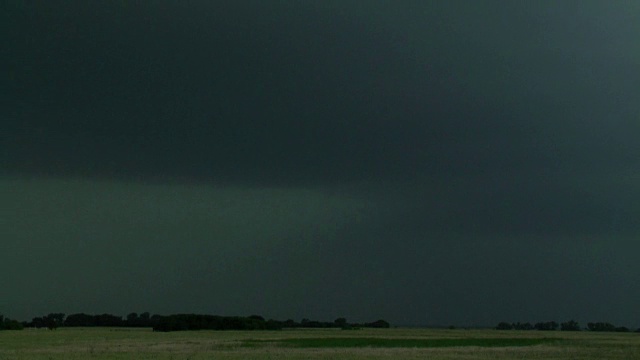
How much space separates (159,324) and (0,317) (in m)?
33.2

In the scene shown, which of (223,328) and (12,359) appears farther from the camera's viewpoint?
(223,328)

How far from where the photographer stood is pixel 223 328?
6816 inches

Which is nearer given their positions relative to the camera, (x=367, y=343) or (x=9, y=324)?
(x=367, y=343)

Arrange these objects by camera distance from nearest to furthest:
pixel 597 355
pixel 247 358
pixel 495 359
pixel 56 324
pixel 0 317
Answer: pixel 247 358, pixel 495 359, pixel 597 355, pixel 0 317, pixel 56 324

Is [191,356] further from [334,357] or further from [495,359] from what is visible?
[495,359]

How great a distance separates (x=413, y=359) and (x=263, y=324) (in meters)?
119

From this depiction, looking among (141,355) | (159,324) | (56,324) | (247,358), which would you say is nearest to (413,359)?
(247,358)

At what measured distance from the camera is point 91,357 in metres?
61.5

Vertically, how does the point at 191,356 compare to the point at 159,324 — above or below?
below

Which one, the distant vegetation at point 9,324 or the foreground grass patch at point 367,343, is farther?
the distant vegetation at point 9,324

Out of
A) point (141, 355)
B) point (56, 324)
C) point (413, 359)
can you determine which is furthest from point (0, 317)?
point (413, 359)

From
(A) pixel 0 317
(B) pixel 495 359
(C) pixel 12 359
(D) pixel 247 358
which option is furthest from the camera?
(A) pixel 0 317

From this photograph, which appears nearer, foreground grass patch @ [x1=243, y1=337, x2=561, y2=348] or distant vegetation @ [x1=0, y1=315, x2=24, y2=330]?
foreground grass patch @ [x1=243, y1=337, x2=561, y2=348]

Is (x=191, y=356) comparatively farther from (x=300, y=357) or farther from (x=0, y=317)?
(x=0, y=317)
